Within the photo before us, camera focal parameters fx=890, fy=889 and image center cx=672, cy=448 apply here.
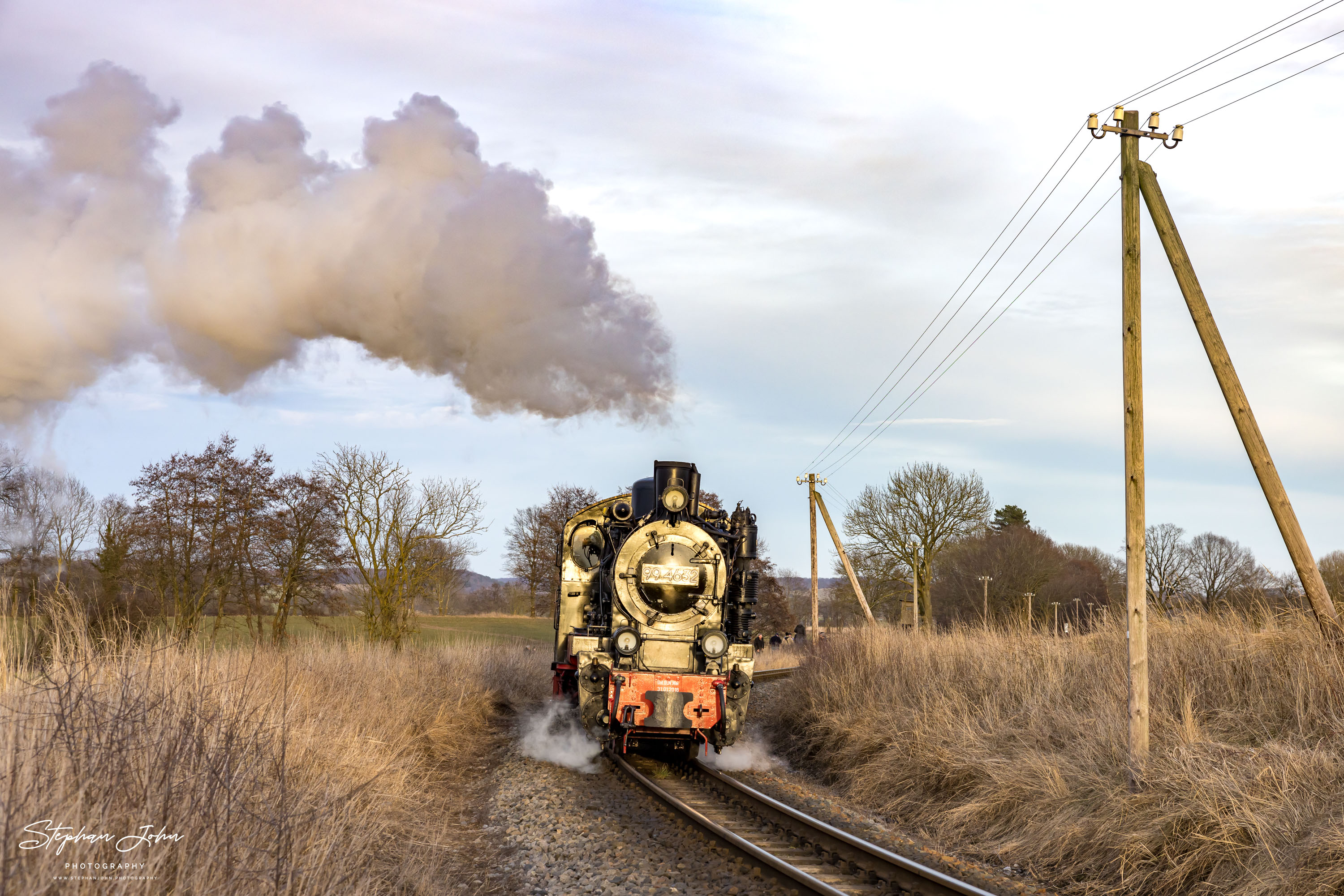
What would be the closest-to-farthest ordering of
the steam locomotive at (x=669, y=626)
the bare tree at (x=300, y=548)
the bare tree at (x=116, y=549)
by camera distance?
the steam locomotive at (x=669, y=626) < the bare tree at (x=116, y=549) < the bare tree at (x=300, y=548)

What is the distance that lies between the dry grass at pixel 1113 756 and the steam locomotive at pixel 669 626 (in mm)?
1902

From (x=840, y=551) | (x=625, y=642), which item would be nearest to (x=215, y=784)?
(x=625, y=642)

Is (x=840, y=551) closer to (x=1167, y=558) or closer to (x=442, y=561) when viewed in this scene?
(x=442, y=561)

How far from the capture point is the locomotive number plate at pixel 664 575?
11086 millimetres

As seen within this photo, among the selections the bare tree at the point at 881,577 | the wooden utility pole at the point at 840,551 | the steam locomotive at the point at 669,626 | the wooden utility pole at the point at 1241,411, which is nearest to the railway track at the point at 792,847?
the steam locomotive at the point at 669,626

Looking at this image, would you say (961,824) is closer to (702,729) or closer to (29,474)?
(702,729)

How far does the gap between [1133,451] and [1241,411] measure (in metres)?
1.31

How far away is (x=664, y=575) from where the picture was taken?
11.1 meters

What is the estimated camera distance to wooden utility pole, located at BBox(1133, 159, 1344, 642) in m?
8.20

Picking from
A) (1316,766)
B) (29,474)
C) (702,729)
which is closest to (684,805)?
(702,729)

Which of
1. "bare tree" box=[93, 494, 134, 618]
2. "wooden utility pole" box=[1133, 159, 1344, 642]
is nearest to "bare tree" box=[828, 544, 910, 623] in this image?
"bare tree" box=[93, 494, 134, 618]

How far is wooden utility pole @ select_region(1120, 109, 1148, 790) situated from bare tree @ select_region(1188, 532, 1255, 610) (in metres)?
42.4

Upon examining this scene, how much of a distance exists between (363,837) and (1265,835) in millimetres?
5649

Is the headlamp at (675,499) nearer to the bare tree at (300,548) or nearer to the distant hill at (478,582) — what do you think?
the bare tree at (300,548)
